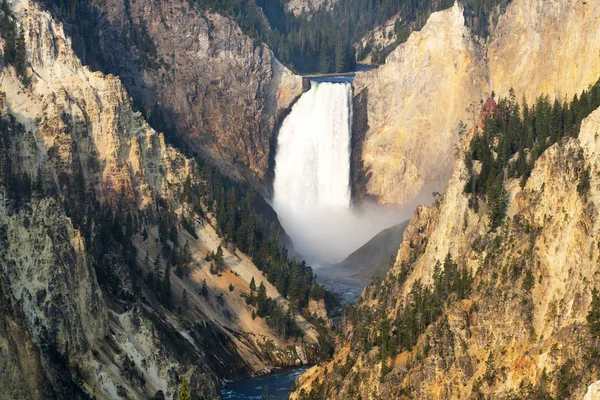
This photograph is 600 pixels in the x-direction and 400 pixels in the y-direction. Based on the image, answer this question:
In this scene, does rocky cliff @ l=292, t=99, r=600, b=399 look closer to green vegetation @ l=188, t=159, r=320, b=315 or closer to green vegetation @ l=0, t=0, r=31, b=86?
green vegetation @ l=188, t=159, r=320, b=315

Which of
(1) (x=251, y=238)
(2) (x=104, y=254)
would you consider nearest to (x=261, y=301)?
(1) (x=251, y=238)

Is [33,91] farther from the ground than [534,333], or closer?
farther from the ground

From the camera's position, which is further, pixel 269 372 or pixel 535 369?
pixel 269 372

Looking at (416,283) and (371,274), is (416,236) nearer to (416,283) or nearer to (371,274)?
(416,283)

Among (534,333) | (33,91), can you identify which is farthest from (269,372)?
(534,333)

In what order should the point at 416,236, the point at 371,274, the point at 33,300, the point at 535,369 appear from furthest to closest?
the point at 371,274
the point at 416,236
the point at 33,300
the point at 535,369

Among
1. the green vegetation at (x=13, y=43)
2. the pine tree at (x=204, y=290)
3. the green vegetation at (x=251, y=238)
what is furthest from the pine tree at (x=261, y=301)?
the green vegetation at (x=13, y=43)

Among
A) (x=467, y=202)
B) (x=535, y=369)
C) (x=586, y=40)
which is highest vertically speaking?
(x=586, y=40)

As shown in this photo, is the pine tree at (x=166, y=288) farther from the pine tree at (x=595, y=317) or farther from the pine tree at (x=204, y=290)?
the pine tree at (x=595, y=317)
